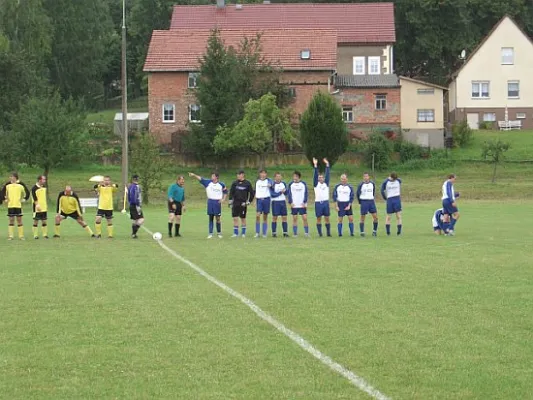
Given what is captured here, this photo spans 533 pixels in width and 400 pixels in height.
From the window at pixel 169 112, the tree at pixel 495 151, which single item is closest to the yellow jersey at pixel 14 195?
the tree at pixel 495 151

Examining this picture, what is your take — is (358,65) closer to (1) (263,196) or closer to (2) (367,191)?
(2) (367,191)

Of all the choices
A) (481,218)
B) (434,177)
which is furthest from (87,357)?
(434,177)

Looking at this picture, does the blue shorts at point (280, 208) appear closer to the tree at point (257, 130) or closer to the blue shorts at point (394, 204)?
the blue shorts at point (394, 204)

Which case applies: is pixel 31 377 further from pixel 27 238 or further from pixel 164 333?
pixel 27 238

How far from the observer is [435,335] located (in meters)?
10.5

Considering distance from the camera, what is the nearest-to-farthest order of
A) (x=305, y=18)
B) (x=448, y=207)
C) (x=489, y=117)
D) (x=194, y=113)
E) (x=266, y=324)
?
(x=266, y=324) < (x=448, y=207) < (x=194, y=113) < (x=489, y=117) < (x=305, y=18)

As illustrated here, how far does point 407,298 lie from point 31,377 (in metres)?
6.14

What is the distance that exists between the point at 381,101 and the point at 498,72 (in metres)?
12.5

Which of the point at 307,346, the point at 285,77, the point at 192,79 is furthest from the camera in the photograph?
the point at 192,79

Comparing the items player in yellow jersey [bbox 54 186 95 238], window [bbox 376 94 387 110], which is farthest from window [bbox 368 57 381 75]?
player in yellow jersey [bbox 54 186 95 238]

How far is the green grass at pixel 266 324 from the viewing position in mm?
8398

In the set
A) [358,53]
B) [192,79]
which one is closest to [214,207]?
[192,79]

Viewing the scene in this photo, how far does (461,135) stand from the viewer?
6981 cm

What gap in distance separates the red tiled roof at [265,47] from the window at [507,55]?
1445 centimetres
